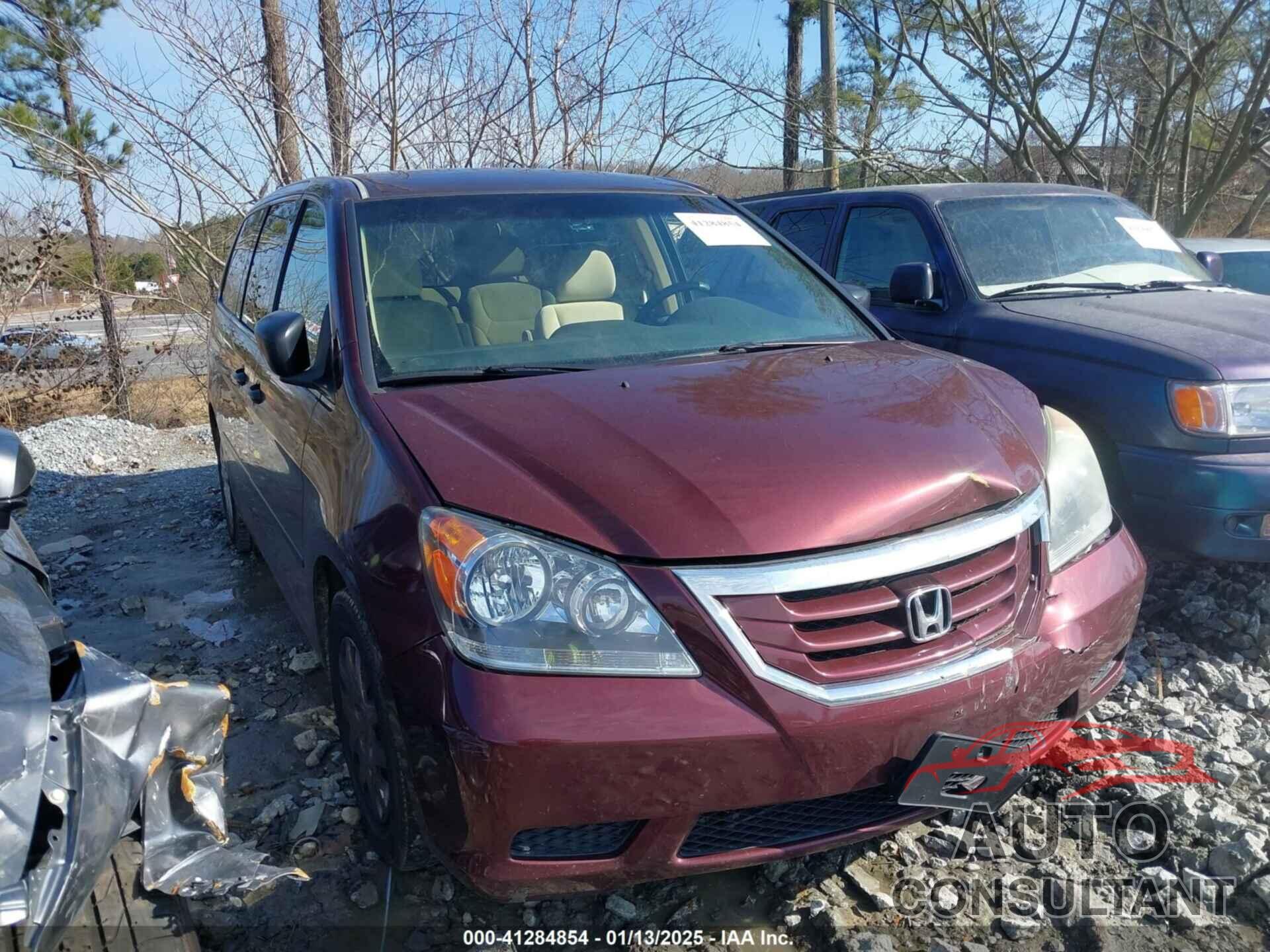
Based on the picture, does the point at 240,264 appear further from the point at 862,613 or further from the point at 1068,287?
the point at 1068,287

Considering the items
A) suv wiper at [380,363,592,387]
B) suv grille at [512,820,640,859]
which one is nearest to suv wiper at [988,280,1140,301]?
suv wiper at [380,363,592,387]

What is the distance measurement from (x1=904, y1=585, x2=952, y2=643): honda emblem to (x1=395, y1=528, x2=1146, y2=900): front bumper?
0.36ft

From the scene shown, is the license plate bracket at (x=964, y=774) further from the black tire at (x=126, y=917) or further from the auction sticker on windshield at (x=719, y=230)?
the auction sticker on windshield at (x=719, y=230)

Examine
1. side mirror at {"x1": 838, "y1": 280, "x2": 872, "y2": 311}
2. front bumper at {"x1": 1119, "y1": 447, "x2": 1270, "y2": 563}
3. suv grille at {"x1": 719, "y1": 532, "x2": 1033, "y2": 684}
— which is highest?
side mirror at {"x1": 838, "y1": 280, "x2": 872, "y2": 311}

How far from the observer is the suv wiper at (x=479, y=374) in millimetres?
2545

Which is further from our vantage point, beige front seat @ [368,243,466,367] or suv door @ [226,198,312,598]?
suv door @ [226,198,312,598]

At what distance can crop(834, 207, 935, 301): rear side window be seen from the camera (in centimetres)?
521

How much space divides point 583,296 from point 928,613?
5.34 feet

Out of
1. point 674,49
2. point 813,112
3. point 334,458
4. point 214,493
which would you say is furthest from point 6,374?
point 334,458

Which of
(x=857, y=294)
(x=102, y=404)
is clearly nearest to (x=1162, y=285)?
(x=857, y=294)

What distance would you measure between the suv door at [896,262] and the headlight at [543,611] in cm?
335

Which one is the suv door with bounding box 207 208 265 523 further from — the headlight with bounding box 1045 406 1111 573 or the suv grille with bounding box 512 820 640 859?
the headlight with bounding box 1045 406 1111 573

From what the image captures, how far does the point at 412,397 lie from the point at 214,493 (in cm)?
477

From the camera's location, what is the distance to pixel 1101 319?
417cm
